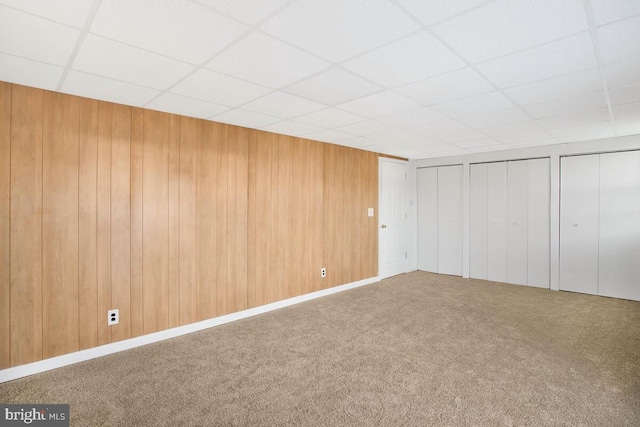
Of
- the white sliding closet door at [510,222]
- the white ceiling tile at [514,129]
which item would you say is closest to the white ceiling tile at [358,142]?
the white ceiling tile at [514,129]

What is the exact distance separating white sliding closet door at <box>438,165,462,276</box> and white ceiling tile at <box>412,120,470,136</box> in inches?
92.6

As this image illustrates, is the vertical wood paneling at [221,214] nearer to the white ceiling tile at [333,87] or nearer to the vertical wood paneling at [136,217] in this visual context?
the vertical wood paneling at [136,217]

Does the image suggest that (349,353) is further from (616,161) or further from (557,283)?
(616,161)

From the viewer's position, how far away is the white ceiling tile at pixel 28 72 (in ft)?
7.13

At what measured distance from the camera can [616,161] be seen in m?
4.68

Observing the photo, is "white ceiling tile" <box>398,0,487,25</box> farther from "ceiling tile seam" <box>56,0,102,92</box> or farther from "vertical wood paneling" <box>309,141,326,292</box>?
"vertical wood paneling" <box>309,141,326,292</box>

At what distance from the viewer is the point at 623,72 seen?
7.59 feet

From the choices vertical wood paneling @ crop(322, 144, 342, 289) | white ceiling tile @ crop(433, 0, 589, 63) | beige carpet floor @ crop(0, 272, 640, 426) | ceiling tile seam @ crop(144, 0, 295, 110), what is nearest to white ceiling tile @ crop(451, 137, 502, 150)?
vertical wood paneling @ crop(322, 144, 342, 289)

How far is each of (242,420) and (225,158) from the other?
276cm

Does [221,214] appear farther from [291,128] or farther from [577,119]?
[577,119]

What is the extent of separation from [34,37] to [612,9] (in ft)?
10.5

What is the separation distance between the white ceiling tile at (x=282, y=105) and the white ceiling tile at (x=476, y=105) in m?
1.26

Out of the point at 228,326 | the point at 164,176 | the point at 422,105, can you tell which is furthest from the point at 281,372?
the point at 422,105

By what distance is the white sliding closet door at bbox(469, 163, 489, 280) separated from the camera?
19.5ft
